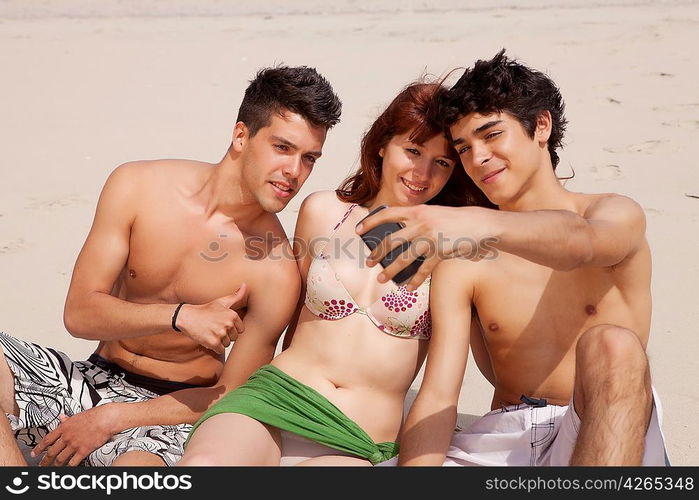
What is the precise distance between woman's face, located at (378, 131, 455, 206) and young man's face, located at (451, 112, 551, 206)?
198mm

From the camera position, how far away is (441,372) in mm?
3361

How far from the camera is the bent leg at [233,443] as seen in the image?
318 cm

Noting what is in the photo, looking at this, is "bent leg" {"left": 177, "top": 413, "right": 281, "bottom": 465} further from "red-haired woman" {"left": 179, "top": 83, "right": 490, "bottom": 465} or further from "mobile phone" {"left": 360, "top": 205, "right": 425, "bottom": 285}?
"mobile phone" {"left": 360, "top": 205, "right": 425, "bottom": 285}

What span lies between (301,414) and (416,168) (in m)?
1.11

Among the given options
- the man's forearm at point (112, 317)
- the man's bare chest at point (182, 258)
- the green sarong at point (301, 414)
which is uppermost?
the man's bare chest at point (182, 258)

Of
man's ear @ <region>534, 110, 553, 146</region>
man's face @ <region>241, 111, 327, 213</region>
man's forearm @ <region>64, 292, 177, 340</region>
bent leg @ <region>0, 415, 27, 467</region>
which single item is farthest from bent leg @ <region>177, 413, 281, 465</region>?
man's ear @ <region>534, 110, 553, 146</region>

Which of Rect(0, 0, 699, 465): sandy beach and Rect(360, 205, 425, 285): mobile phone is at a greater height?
Rect(0, 0, 699, 465): sandy beach

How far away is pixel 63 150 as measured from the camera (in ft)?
26.1

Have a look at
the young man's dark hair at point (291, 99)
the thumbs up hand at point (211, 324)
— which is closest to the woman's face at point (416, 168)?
the young man's dark hair at point (291, 99)

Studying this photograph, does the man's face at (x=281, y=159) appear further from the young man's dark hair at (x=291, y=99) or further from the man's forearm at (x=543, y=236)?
the man's forearm at (x=543, y=236)

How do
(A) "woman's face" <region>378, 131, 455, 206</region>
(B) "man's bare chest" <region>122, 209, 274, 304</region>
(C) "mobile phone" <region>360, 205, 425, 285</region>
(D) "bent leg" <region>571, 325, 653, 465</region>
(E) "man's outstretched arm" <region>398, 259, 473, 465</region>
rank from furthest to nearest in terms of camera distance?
1. (B) "man's bare chest" <region>122, 209, 274, 304</region>
2. (A) "woman's face" <region>378, 131, 455, 206</region>
3. (E) "man's outstretched arm" <region>398, 259, 473, 465</region>
4. (D) "bent leg" <region>571, 325, 653, 465</region>
5. (C) "mobile phone" <region>360, 205, 425, 285</region>

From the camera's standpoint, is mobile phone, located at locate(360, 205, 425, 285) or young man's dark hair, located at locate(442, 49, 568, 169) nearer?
Answer: mobile phone, located at locate(360, 205, 425, 285)

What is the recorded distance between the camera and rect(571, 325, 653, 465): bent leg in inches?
114

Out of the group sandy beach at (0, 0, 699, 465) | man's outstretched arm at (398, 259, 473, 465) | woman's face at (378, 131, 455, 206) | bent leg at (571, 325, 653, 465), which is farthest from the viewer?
sandy beach at (0, 0, 699, 465)
